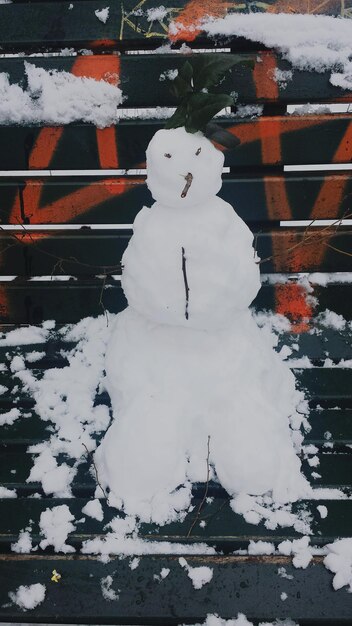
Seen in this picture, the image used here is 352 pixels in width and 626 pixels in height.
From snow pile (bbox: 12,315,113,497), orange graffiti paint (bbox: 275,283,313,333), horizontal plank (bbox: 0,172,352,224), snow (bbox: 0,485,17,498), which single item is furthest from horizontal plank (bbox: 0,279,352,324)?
snow (bbox: 0,485,17,498)

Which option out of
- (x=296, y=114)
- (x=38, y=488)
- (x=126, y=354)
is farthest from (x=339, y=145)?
(x=38, y=488)

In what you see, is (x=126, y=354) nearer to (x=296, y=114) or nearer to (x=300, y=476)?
(x=300, y=476)

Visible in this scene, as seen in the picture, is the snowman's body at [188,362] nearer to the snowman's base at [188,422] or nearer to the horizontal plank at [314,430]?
the snowman's base at [188,422]

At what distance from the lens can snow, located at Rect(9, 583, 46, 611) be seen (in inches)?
70.1

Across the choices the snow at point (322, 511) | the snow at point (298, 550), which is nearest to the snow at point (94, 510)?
the snow at point (298, 550)

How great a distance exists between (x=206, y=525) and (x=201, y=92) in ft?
4.46

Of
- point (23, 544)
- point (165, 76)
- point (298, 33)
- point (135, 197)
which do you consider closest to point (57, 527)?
point (23, 544)

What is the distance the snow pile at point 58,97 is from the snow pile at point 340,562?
1822 mm

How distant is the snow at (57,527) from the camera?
6.23 ft

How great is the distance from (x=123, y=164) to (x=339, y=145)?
927 millimetres

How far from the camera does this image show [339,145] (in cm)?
251

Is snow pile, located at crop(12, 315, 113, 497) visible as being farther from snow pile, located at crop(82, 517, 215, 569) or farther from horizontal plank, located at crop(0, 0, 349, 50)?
horizontal plank, located at crop(0, 0, 349, 50)

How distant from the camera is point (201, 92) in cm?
173

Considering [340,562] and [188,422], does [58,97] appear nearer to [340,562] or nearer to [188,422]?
[188,422]
